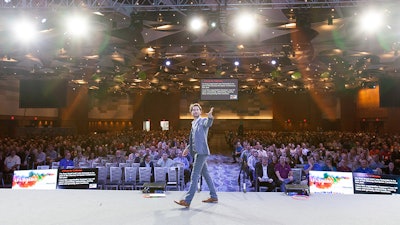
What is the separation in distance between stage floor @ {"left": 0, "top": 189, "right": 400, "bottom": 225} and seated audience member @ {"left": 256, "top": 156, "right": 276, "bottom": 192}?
3.17m

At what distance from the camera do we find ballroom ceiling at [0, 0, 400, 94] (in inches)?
352

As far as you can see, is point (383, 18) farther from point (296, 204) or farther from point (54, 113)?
point (54, 113)

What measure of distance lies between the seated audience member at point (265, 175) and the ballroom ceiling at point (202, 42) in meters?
4.24

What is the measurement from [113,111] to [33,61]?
18.7 meters

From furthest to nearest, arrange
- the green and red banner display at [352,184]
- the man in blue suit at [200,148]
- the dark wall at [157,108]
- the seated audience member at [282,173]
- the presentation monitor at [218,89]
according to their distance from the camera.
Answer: the dark wall at [157,108] → the presentation monitor at [218,89] → the seated audience member at [282,173] → the green and red banner display at [352,184] → the man in blue suit at [200,148]

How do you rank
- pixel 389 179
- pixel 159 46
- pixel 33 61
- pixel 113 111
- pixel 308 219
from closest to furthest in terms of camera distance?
pixel 308 219, pixel 389 179, pixel 159 46, pixel 33 61, pixel 113 111

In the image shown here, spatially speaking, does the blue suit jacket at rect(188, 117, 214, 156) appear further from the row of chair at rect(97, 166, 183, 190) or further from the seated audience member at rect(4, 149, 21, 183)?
the seated audience member at rect(4, 149, 21, 183)

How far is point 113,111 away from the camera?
119ft

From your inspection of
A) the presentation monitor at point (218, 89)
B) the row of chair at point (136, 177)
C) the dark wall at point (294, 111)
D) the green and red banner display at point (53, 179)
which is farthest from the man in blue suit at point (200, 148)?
the dark wall at point (294, 111)

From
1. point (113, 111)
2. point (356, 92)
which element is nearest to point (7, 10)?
point (113, 111)

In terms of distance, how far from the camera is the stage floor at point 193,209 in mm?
3541

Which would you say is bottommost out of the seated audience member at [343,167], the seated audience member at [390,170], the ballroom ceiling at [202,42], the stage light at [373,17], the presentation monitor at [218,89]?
the seated audience member at [390,170]

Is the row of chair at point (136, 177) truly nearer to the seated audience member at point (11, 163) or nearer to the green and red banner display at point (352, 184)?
the seated audience member at point (11, 163)

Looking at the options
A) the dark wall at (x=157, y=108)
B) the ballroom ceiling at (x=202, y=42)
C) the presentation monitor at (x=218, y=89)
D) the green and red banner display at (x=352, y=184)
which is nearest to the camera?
the green and red banner display at (x=352, y=184)
